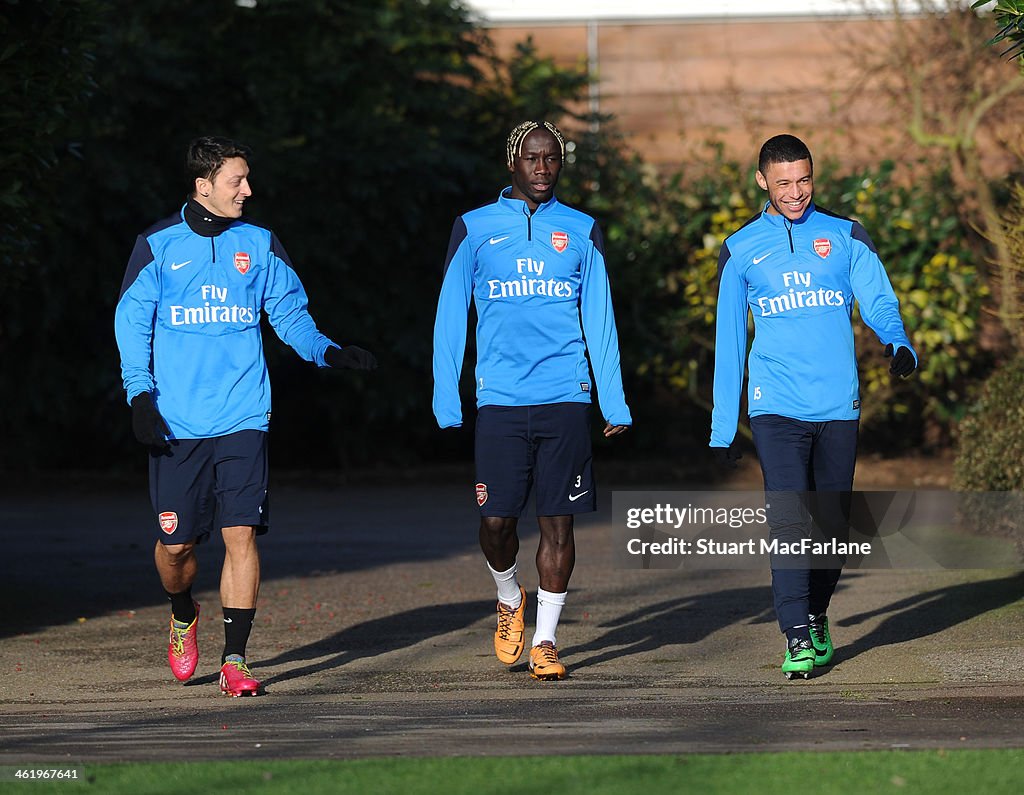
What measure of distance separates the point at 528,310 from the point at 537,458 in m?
0.63

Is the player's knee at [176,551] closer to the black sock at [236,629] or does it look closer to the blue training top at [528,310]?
the black sock at [236,629]

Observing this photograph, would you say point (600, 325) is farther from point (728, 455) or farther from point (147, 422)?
point (147, 422)

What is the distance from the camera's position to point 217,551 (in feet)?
39.4

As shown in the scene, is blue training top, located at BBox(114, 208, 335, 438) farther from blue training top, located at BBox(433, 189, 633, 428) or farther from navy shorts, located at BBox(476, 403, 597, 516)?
navy shorts, located at BBox(476, 403, 597, 516)

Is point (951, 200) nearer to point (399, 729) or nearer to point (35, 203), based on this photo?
point (35, 203)

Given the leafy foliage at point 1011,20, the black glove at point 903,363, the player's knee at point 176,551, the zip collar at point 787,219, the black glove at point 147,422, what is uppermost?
the leafy foliage at point 1011,20

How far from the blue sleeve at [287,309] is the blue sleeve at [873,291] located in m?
2.22

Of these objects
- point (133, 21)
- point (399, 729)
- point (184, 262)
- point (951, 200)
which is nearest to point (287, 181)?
point (133, 21)

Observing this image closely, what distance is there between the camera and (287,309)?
24.8 feet

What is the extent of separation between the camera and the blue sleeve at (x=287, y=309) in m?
7.50

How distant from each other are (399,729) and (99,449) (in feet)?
37.3

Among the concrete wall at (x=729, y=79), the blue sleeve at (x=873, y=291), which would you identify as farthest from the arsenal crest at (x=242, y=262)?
the concrete wall at (x=729, y=79)

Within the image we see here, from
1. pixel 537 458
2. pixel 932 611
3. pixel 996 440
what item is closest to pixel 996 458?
pixel 996 440

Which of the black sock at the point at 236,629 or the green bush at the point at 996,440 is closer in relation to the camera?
the black sock at the point at 236,629
